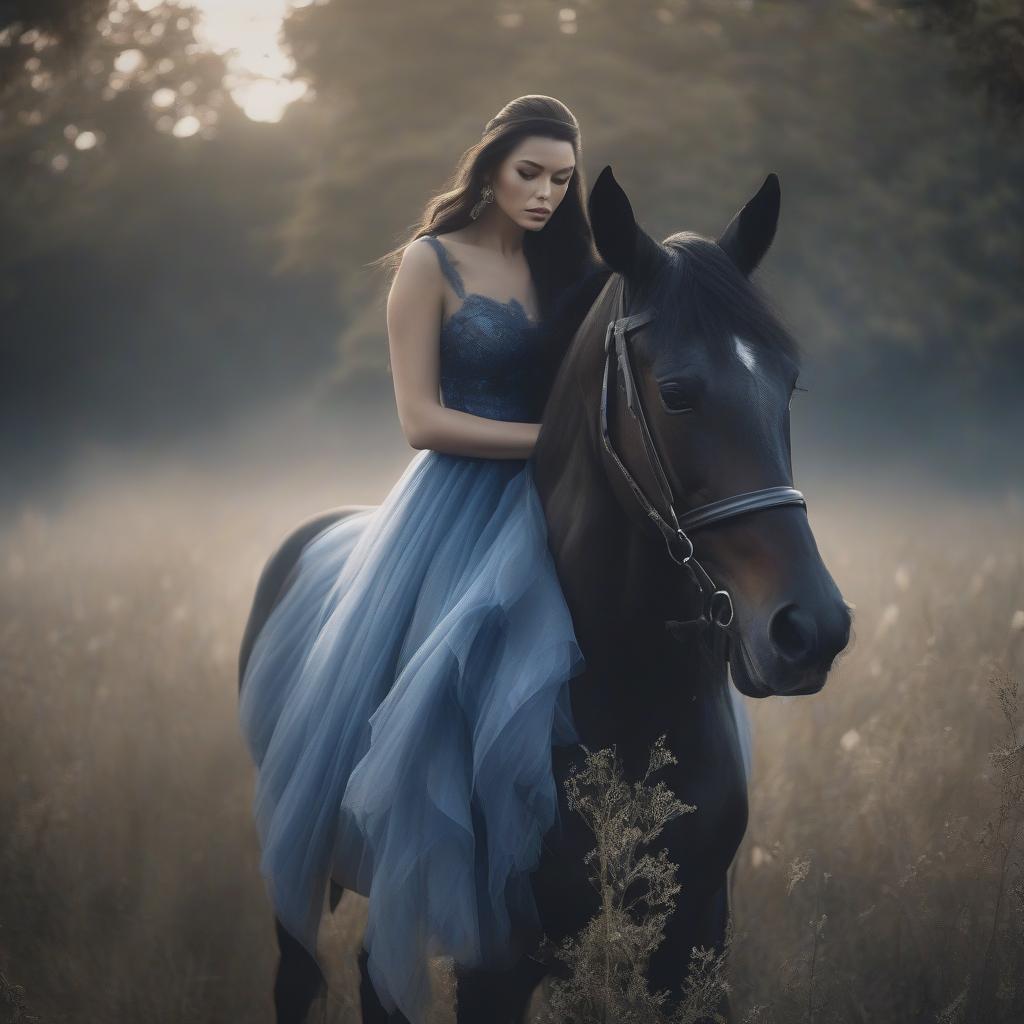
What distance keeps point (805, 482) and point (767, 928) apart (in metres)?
10.0

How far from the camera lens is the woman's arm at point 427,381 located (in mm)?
2543

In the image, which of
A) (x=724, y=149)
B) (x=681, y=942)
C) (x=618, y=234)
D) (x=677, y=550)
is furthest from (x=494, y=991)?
(x=724, y=149)

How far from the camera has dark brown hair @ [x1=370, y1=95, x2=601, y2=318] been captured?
8.54ft

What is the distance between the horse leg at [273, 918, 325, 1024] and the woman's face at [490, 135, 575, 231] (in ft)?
7.97

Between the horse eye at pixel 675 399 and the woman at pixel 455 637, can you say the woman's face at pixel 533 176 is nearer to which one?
the woman at pixel 455 637

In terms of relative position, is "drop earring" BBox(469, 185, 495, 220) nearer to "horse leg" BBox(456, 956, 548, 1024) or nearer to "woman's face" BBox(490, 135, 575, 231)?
"woman's face" BBox(490, 135, 575, 231)

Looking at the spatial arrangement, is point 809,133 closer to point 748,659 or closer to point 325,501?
point 325,501

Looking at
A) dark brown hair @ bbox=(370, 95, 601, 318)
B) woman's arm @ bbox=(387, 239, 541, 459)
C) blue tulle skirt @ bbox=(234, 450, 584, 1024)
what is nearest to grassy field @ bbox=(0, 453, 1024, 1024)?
blue tulle skirt @ bbox=(234, 450, 584, 1024)

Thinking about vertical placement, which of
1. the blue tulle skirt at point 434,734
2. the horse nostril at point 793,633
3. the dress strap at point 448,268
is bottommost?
the blue tulle skirt at point 434,734

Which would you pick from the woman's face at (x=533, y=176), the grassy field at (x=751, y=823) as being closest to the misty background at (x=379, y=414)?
the grassy field at (x=751, y=823)

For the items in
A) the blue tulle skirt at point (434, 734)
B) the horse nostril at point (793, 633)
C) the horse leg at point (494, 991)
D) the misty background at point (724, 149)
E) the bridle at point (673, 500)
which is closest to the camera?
the horse nostril at point (793, 633)

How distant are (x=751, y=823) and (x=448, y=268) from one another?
2726 mm

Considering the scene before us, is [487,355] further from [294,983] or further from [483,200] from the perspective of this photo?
[294,983]

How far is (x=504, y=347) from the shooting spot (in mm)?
2576
